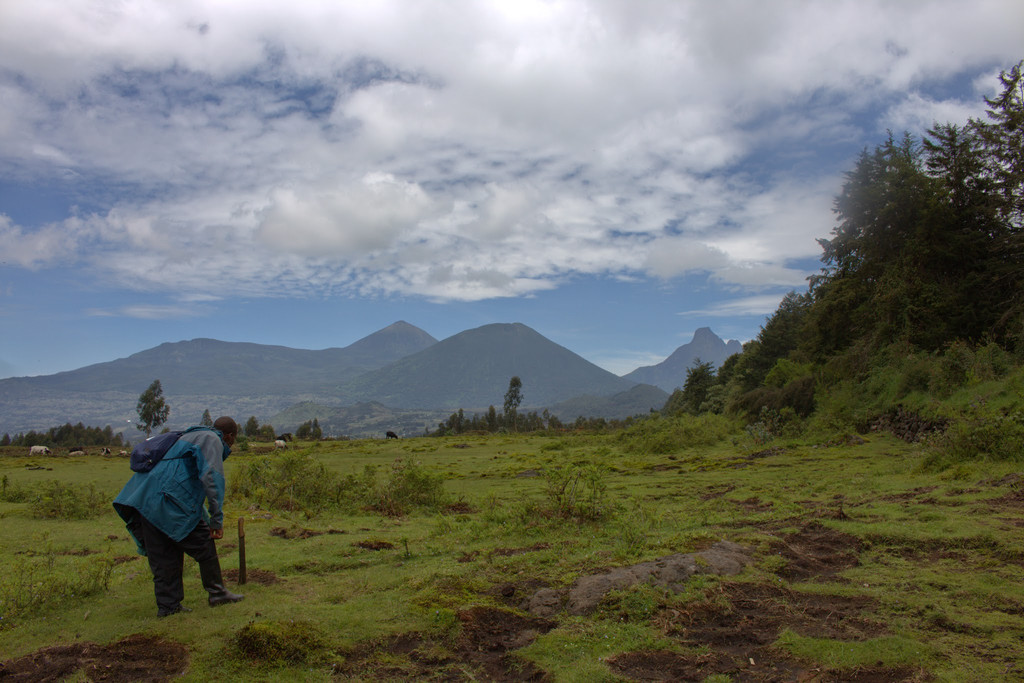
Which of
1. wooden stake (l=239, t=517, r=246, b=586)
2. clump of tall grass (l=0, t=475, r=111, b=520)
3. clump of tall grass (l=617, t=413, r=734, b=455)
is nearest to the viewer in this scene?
wooden stake (l=239, t=517, r=246, b=586)

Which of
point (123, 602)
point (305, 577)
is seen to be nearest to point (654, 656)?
point (305, 577)

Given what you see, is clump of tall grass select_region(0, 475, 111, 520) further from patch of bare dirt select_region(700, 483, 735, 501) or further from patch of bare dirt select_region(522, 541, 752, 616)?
patch of bare dirt select_region(700, 483, 735, 501)

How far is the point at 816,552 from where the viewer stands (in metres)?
8.30

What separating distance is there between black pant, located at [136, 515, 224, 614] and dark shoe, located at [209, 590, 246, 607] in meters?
0.04

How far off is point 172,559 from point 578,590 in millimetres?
4817

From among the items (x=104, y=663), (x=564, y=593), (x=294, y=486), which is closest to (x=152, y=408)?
(x=294, y=486)

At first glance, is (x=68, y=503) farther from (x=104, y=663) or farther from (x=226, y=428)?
(x=104, y=663)

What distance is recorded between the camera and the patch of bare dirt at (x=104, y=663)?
4.95 metres

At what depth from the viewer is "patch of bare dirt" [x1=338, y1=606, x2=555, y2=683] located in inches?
205

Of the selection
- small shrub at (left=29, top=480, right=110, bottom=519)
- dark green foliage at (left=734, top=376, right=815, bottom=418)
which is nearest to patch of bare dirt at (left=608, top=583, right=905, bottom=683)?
small shrub at (left=29, top=480, right=110, bottom=519)

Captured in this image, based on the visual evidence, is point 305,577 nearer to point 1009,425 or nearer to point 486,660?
point 486,660

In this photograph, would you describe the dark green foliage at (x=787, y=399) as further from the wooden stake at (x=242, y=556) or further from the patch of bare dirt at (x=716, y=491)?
the wooden stake at (x=242, y=556)

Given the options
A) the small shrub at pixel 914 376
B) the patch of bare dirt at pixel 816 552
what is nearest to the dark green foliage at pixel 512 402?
the small shrub at pixel 914 376

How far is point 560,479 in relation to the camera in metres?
12.5
